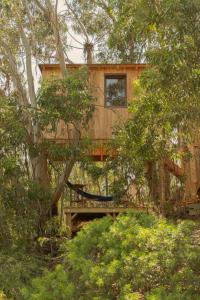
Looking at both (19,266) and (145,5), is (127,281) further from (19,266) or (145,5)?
(145,5)

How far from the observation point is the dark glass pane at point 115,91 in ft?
39.2

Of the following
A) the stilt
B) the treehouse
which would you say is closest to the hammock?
the treehouse

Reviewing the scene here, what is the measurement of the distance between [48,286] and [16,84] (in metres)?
7.22

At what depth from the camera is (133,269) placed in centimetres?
515

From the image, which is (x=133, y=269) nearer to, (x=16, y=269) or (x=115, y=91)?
(x=16, y=269)

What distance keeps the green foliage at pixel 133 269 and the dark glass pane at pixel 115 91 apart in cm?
639

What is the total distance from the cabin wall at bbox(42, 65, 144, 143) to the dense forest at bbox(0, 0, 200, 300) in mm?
420

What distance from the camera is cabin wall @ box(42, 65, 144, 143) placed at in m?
11.4

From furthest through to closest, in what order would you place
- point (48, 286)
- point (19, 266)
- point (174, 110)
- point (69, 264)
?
point (174, 110)
point (19, 266)
point (69, 264)
point (48, 286)

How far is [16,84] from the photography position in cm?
1184

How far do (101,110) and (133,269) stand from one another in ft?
23.0

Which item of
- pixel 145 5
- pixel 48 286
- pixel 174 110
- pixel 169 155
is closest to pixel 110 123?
pixel 169 155

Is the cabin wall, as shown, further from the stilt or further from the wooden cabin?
the stilt

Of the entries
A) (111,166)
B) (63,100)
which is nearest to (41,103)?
(63,100)
